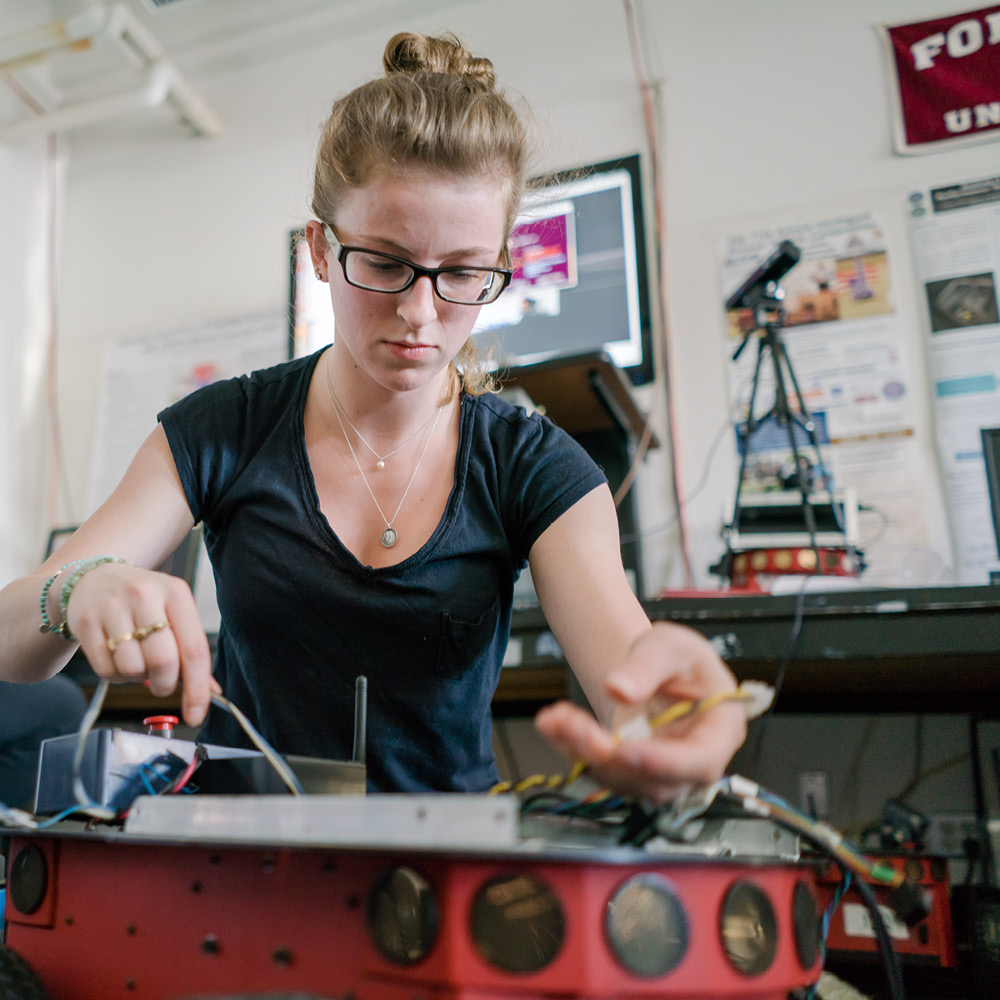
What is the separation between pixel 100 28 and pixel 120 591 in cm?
219

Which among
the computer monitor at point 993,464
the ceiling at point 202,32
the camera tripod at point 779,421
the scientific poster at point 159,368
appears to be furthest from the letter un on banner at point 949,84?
the scientific poster at point 159,368

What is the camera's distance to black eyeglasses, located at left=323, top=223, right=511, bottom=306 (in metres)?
0.76

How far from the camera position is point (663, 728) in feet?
1.55

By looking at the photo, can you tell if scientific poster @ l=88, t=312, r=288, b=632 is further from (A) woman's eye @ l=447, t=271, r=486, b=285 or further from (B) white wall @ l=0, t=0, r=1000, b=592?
(A) woman's eye @ l=447, t=271, r=486, b=285

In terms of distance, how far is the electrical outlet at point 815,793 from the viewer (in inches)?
65.4

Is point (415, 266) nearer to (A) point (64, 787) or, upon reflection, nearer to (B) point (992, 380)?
(A) point (64, 787)

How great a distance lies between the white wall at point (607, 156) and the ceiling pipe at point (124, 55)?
0.36ft

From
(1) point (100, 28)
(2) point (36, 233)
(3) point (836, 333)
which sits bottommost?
(3) point (836, 333)

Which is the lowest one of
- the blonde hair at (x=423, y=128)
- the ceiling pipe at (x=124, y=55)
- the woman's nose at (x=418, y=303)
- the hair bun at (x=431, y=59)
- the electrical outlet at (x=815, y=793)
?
the electrical outlet at (x=815, y=793)

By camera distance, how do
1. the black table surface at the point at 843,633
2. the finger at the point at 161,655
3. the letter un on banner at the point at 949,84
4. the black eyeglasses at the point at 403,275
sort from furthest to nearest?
the letter un on banner at the point at 949,84
the black table surface at the point at 843,633
the black eyeglasses at the point at 403,275
the finger at the point at 161,655

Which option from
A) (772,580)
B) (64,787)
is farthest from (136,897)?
(772,580)

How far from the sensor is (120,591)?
517 mm

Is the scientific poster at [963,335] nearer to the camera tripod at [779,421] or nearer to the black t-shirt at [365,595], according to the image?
the camera tripod at [779,421]

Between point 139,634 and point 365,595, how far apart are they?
0.34 meters
